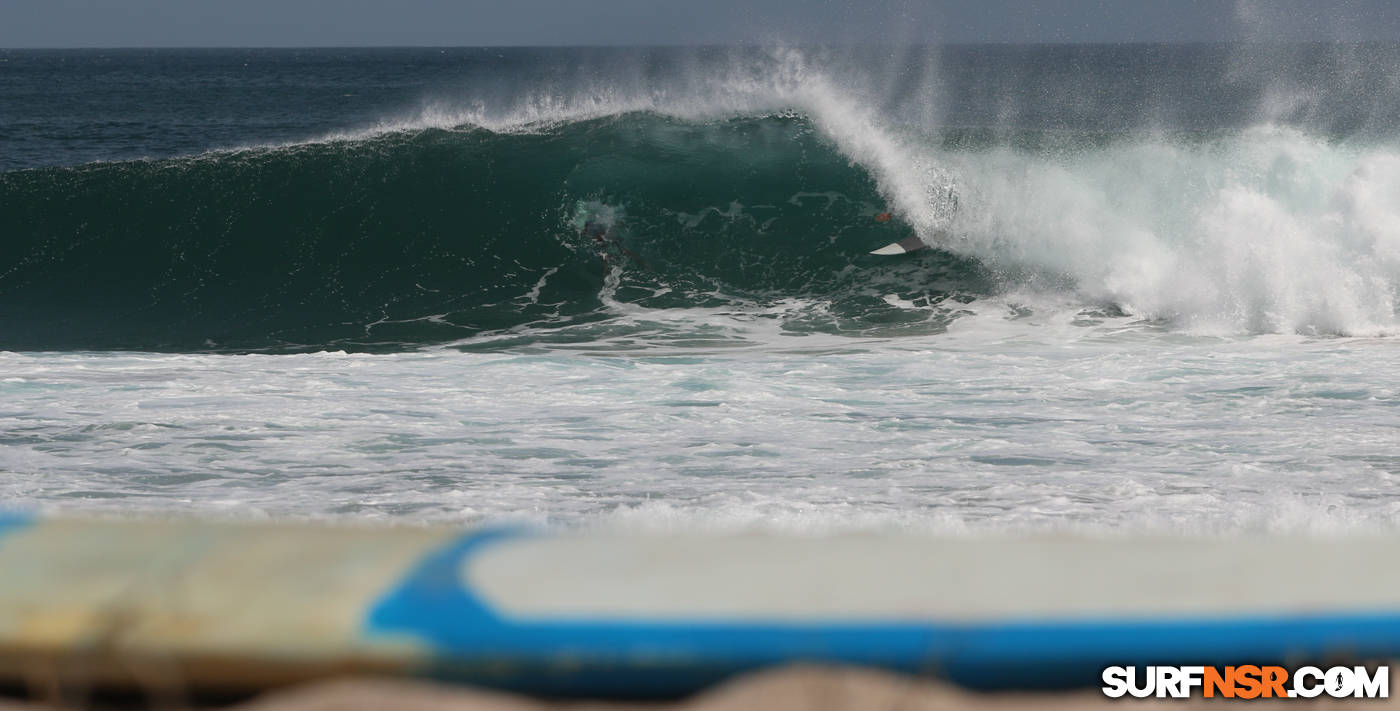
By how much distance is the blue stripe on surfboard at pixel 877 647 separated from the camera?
1529mm

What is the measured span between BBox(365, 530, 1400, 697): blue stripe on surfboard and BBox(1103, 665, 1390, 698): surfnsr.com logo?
0.01 metres

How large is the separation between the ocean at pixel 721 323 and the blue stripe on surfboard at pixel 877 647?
926 millimetres

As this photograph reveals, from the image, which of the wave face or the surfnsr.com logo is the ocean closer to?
the wave face

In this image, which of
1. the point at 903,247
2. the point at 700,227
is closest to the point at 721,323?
the point at 903,247

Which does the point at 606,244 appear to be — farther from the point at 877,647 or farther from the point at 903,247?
the point at 877,647

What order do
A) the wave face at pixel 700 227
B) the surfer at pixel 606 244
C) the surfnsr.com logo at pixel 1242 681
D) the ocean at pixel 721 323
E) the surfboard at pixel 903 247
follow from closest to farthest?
the surfnsr.com logo at pixel 1242 681 → the ocean at pixel 721 323 → the wave face at pixel 700 227 → the surfboard at pixel 903 247 → the surfer at pixel 606 244

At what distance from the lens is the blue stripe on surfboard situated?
5.02ft

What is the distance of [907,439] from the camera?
17.4ft

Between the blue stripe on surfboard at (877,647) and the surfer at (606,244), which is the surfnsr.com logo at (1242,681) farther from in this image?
the surfer at (606,244)

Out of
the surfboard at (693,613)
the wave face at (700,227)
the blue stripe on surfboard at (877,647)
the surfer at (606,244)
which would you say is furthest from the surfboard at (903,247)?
the blue stripe on surfboard at (877,647)

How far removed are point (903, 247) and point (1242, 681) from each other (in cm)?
1013

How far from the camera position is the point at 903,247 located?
1148 centimetres

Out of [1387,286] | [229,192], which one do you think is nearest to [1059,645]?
[1387,286]

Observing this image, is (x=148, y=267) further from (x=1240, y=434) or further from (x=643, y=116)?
(x=1240, y=434)
